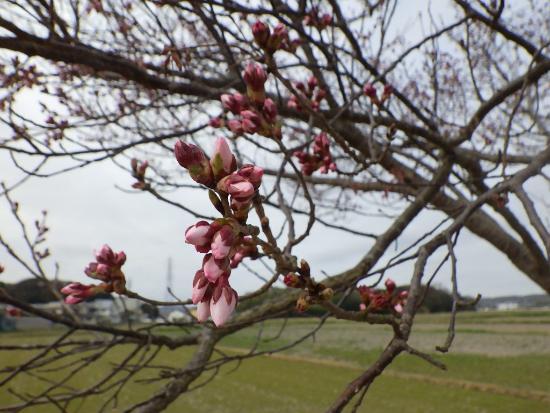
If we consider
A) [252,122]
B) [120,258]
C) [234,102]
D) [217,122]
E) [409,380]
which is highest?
[217,122]

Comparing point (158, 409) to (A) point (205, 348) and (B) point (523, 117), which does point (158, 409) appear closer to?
(A) point (205, 348)

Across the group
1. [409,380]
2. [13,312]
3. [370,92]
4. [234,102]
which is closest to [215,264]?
[234,102]

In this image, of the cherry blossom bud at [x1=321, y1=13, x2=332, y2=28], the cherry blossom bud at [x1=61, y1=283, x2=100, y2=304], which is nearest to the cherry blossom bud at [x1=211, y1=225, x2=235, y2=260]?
the cherry blossom bud at [x1=61, y1=283, x2=100, y2=304]

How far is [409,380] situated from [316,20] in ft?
28.3

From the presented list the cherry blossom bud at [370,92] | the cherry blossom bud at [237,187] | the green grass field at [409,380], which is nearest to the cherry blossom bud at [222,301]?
the cherry blossom bud at [237,187]

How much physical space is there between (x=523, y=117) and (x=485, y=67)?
1.28 metres

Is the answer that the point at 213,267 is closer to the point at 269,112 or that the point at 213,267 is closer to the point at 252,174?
the point at 252,174

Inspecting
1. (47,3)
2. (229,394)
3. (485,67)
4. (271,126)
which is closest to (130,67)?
(47,3)

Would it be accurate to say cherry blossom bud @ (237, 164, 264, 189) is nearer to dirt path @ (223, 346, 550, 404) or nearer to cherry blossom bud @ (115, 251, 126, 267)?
cherry blossom bud @ (115, 251, 126, 267)

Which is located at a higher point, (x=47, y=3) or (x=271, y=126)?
(x=47, y=3)

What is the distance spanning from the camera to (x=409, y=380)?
8.80 metres

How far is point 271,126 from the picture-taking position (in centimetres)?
91

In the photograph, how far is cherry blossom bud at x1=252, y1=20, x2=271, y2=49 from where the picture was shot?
0.93 metres

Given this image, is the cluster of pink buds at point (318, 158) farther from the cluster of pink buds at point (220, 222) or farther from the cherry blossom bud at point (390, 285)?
the cluster of pink buds at point (220, 222)
